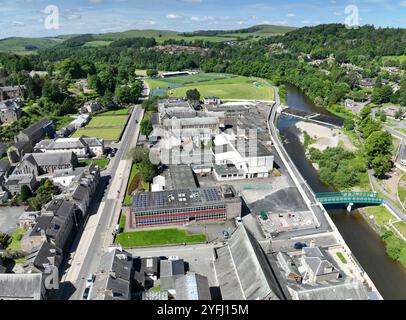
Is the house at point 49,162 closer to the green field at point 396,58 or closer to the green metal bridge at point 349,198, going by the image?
the green metal bridge at point 349,198

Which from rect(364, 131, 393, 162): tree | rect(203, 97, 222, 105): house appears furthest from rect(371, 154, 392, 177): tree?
rect(203, 97, 222, 105): house

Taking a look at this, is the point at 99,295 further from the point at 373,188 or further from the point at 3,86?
the point at 3,86

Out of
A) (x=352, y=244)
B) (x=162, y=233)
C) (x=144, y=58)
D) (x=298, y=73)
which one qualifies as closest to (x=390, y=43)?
(x=298, y=73)

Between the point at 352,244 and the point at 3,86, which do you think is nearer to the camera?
the point at 352,244

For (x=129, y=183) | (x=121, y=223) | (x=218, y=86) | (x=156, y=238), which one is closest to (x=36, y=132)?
(x=129, y=183)

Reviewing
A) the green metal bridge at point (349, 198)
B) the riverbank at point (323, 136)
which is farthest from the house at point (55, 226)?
the riverbank at point (323, 136)

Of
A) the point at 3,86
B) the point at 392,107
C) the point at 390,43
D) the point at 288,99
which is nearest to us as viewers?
the point at 392,107

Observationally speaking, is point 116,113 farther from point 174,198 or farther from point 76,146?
point 174,198

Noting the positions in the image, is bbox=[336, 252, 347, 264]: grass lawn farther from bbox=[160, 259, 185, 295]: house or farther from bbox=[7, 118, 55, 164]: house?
bbox=[7, 118, 55, 164]: house
